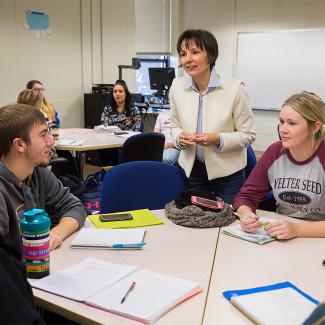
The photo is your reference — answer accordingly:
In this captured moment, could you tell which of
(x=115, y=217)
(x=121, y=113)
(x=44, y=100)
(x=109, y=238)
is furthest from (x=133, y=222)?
(x=44, y=100)

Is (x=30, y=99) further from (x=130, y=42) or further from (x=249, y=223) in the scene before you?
(x=130, y=42)

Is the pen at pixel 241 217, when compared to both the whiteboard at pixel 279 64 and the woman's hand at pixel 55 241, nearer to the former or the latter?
the woman's hand at pixel 55 241

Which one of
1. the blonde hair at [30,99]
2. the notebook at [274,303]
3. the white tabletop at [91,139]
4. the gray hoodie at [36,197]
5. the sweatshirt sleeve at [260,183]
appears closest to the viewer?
the notebook at [274,303]

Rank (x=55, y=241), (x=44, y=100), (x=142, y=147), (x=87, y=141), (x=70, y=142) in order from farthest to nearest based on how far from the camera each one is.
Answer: (x=44, y=100)
(x=87, y=141)
(x=70, y=142)
(x=142, y=147)
(x=55, y=241)

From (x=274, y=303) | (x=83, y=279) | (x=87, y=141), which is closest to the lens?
(x=274, y=303)

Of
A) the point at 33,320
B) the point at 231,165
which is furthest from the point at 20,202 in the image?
the point at 231,165

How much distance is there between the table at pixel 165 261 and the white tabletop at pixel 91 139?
2161 millimetres

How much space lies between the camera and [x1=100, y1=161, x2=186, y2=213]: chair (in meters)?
2.15

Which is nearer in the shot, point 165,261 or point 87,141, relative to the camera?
point 165,261

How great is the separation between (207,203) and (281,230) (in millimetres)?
368

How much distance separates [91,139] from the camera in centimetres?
433

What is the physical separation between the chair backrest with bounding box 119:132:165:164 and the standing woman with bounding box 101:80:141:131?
1553 mm

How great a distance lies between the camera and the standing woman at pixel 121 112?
17.2 ft

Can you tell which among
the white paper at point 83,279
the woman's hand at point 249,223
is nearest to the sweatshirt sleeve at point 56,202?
the white paper at point 83,279
